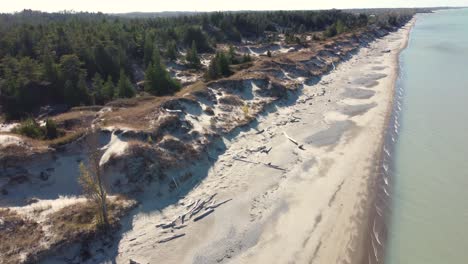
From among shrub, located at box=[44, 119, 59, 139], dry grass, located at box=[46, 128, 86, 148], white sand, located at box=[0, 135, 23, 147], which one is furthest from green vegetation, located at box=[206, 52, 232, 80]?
white sand, located at box=[0, 135, 23, 147]

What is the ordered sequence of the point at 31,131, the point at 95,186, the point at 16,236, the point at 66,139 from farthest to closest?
the point at 31,131 → the point at 66,139 → the point at 95,186 → the point at 16,236

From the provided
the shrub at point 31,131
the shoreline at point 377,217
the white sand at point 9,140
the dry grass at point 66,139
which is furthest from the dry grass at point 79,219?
the shoreline at point 377,217

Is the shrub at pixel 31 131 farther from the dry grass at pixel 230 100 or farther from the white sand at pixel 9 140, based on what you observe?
the dry grass at pixel 230 100

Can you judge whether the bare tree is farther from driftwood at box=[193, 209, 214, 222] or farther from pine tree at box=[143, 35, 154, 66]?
pine tree at box=[143, 35, 154, 66]

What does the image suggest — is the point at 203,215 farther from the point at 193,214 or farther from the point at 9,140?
the point at 9,140

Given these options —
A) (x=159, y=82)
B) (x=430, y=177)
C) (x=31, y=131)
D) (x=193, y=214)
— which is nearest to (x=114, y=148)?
(x=31, y=131)

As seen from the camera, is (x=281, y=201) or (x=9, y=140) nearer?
(x=281, y=201)
